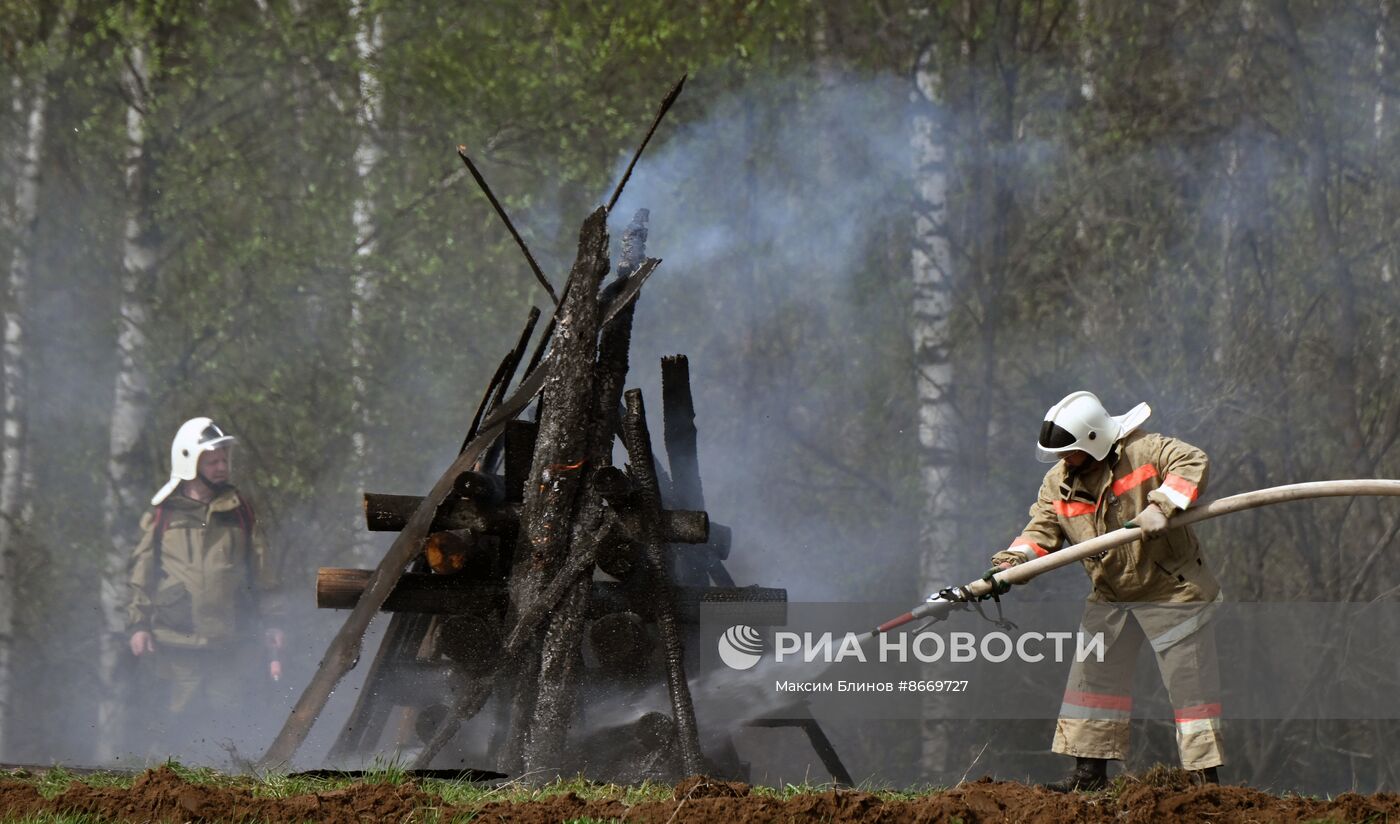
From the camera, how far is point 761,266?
13.8 m

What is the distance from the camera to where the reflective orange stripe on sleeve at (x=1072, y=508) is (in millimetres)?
6359

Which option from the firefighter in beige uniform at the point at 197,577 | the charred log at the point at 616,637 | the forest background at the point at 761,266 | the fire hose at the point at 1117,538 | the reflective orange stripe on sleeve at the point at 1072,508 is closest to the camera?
the fire hose at the point at 1117,538

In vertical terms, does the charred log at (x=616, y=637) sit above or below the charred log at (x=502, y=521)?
below

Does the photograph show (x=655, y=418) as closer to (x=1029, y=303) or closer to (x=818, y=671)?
(x=1029, y=303)

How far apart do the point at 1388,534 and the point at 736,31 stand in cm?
776

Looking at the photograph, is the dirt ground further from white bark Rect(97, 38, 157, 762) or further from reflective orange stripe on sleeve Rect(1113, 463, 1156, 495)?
white bark Rect(97, 38, 157, 762)

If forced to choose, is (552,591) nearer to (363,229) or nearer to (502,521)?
(502,521)

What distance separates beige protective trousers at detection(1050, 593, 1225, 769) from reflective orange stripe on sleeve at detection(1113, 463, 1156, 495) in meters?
0.54

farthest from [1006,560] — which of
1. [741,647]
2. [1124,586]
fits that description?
[741,647]

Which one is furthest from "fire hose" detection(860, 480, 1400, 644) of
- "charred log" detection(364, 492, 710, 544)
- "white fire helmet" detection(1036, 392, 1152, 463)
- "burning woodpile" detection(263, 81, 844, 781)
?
"charred log" detection(364, 492, 710, 544)

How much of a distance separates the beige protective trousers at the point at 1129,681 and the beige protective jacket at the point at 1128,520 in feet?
0.25

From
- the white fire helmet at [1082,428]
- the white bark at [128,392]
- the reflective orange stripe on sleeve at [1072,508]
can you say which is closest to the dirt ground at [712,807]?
the reflective orange stripe on sleeve at [1072,508]

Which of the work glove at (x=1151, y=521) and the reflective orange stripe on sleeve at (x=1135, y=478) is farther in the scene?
the reflective orange stripe on sleeve at (x=1135, y=478)

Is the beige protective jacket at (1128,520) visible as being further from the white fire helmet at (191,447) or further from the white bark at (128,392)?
the white bark at (128,392)
